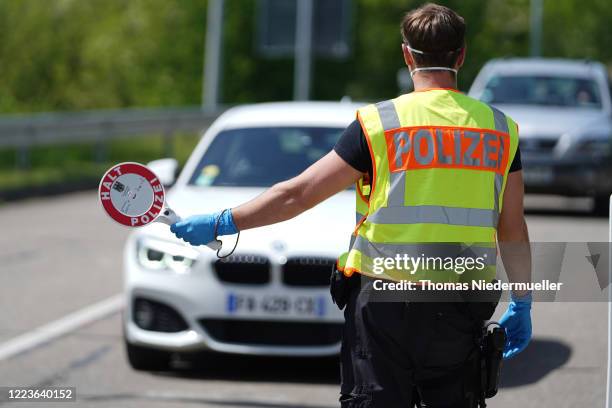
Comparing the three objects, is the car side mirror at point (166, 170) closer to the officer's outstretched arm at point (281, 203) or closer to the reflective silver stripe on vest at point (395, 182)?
the officer's outstretched arm at point (281, 203)

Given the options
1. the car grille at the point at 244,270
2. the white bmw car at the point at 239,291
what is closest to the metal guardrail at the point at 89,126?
the white bmw car at the point at 239,291

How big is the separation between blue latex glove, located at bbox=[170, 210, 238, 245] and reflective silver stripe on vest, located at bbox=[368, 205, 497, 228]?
1.45ft

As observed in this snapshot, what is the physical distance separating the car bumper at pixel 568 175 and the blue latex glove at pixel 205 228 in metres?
12.5

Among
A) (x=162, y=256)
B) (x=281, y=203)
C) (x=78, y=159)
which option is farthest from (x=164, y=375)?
(x=78, y=159)

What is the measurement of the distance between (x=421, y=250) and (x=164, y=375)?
4.32 metres

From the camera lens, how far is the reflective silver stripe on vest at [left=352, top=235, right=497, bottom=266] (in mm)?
3848

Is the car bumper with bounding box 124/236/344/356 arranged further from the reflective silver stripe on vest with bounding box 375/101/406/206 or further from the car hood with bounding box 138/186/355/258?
the reflective silver stripe on vest with bounding box 375/101/406/206

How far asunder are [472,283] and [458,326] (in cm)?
13

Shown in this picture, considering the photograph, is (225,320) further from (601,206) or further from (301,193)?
(601,206)

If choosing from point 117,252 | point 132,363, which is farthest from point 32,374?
point 117,252

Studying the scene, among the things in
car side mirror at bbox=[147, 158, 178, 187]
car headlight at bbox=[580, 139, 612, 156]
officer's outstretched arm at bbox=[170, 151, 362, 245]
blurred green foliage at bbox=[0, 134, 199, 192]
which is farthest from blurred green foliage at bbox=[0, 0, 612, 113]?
officer's outstretched arm at bbox=[170, 151, 362, 245]

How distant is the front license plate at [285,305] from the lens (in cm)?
747

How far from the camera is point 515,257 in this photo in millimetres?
4027

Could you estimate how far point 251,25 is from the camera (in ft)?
120
